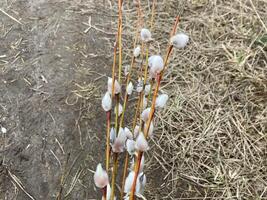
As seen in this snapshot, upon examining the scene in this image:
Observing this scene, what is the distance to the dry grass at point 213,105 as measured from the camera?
56.7 inches

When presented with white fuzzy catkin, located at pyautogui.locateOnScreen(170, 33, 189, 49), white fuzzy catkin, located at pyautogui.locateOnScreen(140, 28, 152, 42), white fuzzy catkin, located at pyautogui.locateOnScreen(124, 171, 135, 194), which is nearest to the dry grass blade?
white fuzzy catkin, located at pyautogui.locateOnScreen(124, 171, 135, 194)

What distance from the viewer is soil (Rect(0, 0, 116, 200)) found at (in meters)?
1.37

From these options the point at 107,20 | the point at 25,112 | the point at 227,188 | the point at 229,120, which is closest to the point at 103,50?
the point at 107,20

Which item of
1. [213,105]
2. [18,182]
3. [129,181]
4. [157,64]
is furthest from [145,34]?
[213,105]

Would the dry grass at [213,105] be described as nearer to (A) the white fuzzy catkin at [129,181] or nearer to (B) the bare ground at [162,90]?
(B) the bare ground at [162,90]

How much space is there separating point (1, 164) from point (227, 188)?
2.39ft

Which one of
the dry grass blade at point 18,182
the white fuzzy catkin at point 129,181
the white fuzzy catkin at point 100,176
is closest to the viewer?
the white fuzzy catkin at point 100,176

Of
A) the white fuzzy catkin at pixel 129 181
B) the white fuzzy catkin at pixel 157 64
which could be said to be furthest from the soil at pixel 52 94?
the white fuzzy catkin at pixel 157 64

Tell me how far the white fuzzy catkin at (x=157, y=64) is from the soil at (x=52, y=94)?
24.3 inches

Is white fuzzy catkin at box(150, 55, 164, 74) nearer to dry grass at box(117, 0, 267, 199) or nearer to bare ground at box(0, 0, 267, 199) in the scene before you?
dry grass at box(117, 0, 267, 199)

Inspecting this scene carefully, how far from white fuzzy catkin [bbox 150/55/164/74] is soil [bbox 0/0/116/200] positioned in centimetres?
62

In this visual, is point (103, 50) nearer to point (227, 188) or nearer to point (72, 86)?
point (72, 86)

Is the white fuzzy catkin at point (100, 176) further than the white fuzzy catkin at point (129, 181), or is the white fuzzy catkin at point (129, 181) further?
the white fuzzy catkin at point (129, 181)

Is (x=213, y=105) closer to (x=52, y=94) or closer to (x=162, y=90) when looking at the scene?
(x=162, y=90)
